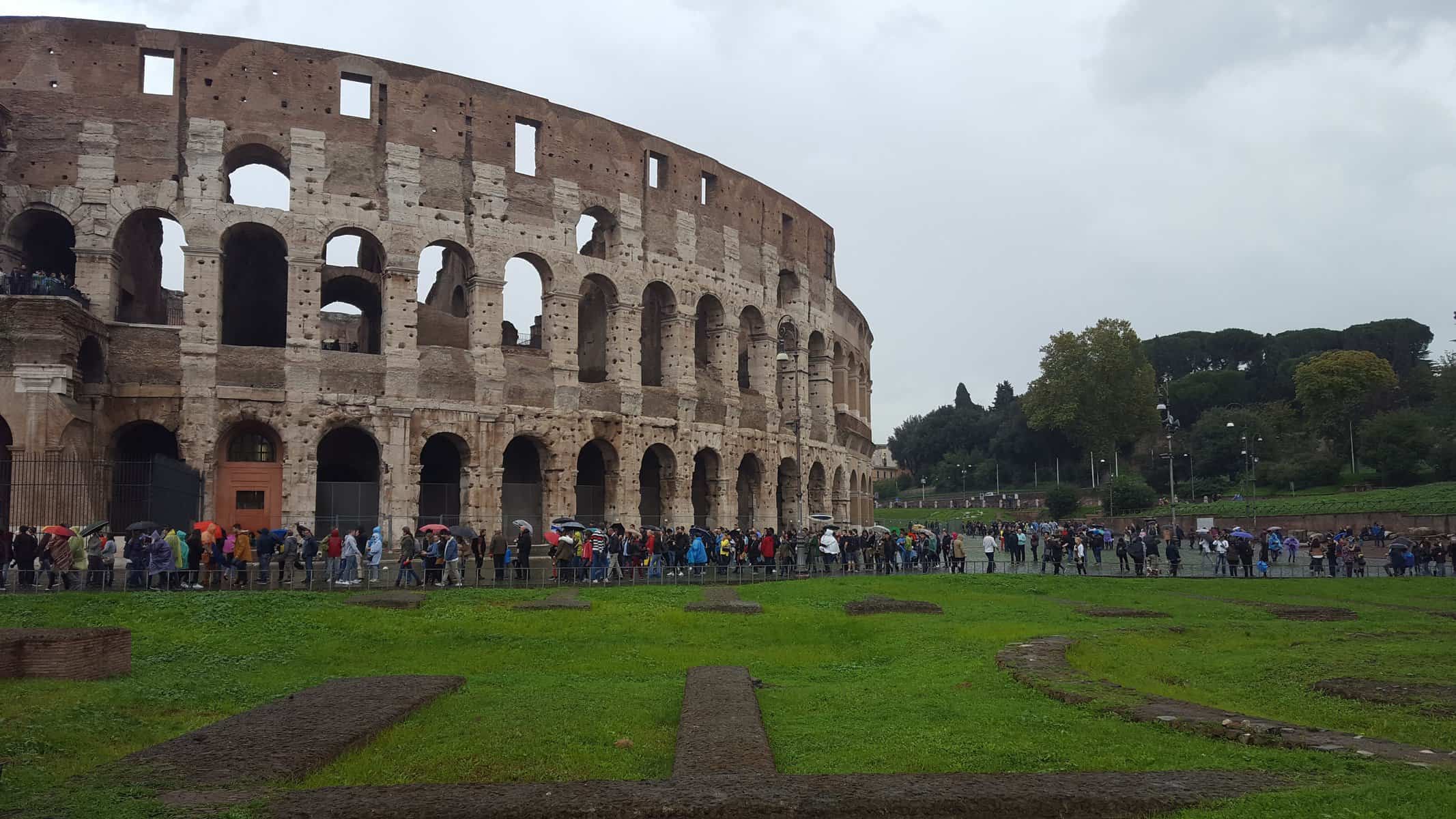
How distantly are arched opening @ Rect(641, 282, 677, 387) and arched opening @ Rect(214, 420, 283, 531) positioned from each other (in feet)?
37.7

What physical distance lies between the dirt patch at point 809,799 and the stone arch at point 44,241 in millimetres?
23440

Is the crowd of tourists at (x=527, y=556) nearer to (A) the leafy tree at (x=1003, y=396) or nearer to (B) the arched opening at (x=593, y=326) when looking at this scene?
(B) the arched opening at (x=593, y=326)

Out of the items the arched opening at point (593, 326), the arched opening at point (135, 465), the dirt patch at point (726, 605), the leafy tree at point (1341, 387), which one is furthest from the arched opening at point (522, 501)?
the leafy tree at point (1341, 387)

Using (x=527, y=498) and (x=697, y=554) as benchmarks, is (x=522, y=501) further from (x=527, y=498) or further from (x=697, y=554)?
(x=697, y=554)

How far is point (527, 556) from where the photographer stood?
71.6ft

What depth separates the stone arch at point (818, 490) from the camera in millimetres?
41188

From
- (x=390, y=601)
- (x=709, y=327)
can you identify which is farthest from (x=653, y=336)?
(x=390, y=601)

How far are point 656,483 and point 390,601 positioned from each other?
18.7 metres

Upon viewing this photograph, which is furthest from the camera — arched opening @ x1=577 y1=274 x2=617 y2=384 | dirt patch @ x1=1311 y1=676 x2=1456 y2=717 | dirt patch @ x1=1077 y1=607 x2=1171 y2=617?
arched opening @ x1=577 y1=274 x2=617 y2=384

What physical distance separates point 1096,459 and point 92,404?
7276 centimetres

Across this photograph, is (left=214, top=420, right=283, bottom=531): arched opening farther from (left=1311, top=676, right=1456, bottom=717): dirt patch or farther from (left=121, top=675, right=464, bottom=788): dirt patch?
(left=1311, top=676, right=1456, bottom=717): dirt patch

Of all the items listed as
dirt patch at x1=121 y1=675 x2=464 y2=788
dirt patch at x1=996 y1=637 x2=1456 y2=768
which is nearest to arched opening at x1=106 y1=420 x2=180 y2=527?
dirt patch at x1=121 y1=675 x2=464 y2=788

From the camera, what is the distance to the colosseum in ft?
81.8

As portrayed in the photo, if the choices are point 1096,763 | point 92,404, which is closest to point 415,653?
point 1096,763
